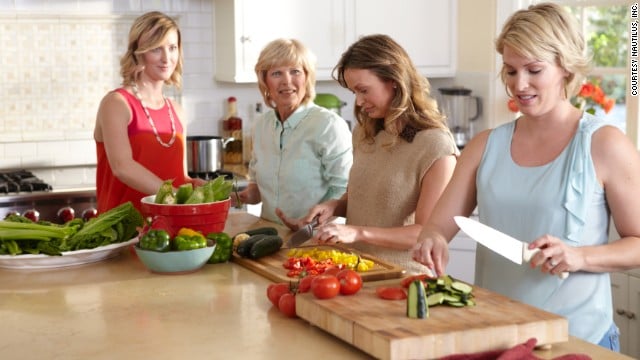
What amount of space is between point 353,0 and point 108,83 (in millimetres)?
1437

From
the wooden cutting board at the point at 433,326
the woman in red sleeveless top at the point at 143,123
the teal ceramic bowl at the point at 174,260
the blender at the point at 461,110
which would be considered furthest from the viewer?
the blender at the point at 461,110

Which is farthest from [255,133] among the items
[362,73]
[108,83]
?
[108,83]

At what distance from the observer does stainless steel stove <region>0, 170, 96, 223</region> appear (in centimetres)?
467

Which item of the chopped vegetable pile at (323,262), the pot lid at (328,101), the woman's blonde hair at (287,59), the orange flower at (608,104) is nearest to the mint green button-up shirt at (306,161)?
the woman's blonde hair at (287,59)

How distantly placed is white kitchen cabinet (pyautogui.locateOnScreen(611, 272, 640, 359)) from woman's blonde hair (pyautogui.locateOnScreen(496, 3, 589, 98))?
1884 millimetres

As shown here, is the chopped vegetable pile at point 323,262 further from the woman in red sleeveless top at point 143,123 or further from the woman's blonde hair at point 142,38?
the woman's blonde hair at point 142,38

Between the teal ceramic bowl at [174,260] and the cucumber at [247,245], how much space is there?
122mm

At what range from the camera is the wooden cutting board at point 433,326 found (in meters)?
1.96

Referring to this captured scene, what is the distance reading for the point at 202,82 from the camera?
18.3ft

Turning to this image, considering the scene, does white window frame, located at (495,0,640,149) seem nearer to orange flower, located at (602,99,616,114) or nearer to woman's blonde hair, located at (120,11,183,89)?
orange flower, located at (602,99,616,114)

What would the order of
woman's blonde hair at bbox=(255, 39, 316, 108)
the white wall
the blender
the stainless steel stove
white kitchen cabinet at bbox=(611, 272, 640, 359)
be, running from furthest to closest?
the blender < the white wall < the stainless steel stove < white kitchen cabinet at bbox=(611, 272, 640, 359) < woman's blonde hair at bbox=(255, 39, 316, 108)

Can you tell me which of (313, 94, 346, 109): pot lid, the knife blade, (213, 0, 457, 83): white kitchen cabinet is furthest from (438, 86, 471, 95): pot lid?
the knife blade

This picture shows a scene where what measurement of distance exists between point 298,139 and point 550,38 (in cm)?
146

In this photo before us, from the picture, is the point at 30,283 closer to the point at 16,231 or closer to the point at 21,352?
the point at 16,231
